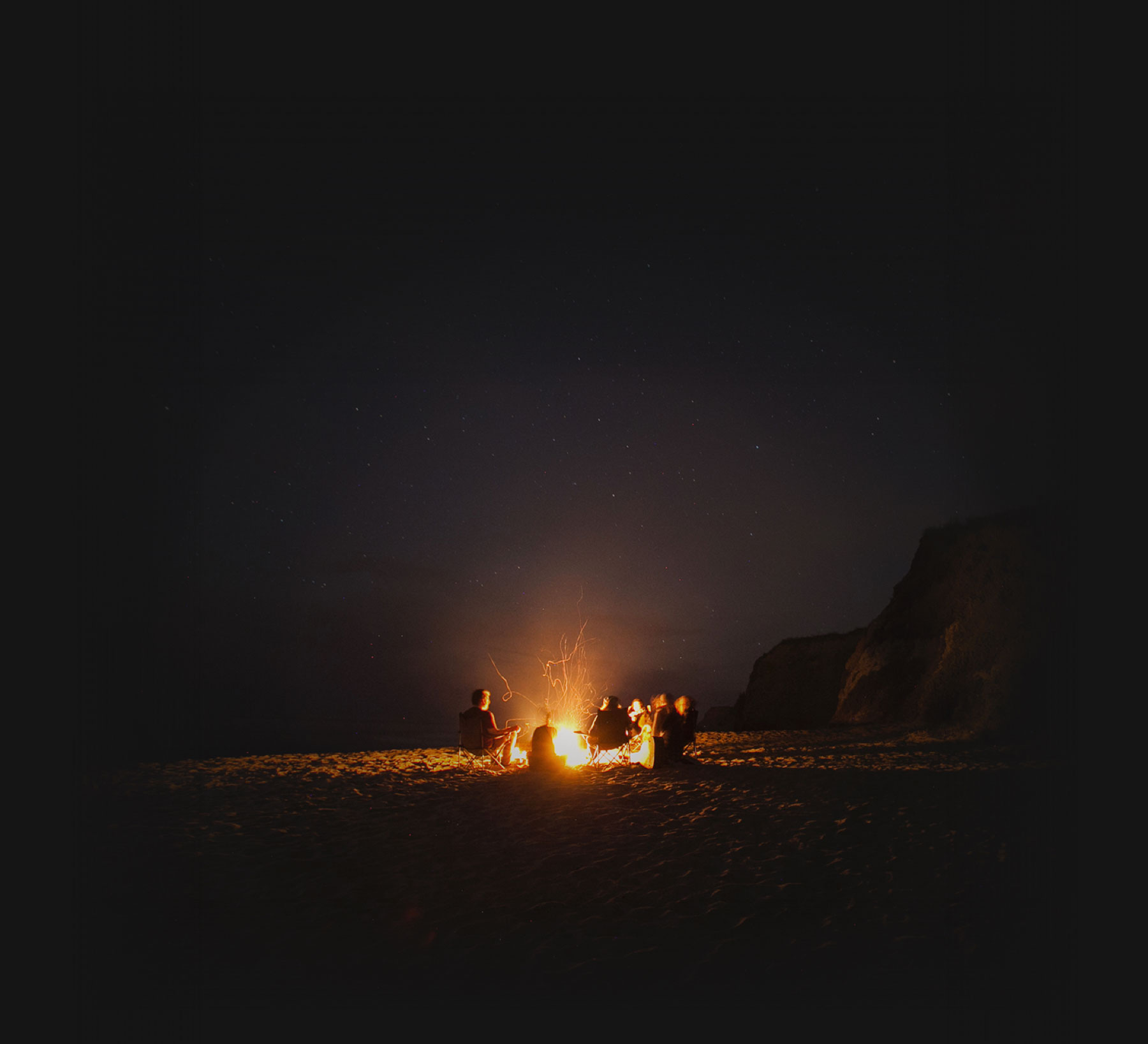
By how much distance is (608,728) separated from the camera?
13.4 m

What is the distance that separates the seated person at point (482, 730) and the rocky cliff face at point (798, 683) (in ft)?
87.5

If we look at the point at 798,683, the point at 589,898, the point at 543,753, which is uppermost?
the point at 798,683

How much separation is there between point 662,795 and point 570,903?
409 centimetres

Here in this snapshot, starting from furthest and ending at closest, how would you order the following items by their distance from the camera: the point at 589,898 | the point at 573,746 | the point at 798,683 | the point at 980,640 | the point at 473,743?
the point at 798,683 → the point at 980,640 → the point at 473,743 → the point at 573,746 → the point at 589,898

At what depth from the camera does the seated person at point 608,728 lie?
13359mm

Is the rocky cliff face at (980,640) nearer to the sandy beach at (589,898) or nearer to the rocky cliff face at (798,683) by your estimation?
the sandy beach at (589,898)

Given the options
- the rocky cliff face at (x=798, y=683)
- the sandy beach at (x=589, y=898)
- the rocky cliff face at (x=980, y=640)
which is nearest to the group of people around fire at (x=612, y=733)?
the sandy beach at (x=589, y=898)

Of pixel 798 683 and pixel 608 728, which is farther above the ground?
pixel 798 683

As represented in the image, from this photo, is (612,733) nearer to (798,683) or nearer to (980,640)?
(980,640)

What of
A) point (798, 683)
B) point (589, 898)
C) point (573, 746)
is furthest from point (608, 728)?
point (798, 683)

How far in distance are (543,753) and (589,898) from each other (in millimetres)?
6135

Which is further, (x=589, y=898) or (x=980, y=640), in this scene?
(x=980, y=640)

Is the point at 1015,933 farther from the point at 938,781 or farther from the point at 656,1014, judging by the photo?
the point at 938,781

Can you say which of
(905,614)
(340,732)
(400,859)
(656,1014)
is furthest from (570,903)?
(340,732)
